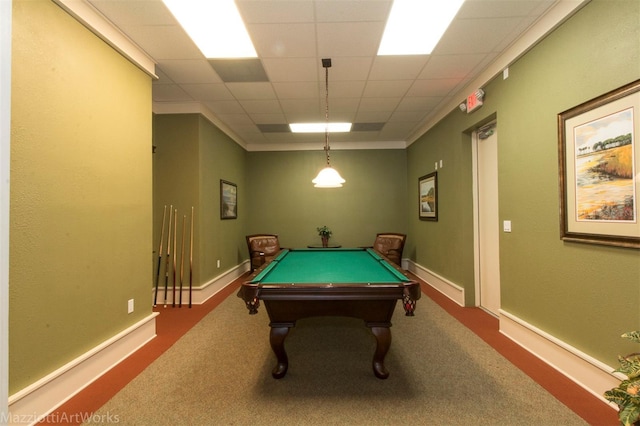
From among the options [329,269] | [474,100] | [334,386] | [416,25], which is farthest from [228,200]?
[474,100]

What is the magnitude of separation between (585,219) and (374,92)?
2.71 m

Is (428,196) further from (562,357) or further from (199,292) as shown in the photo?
(199,292)

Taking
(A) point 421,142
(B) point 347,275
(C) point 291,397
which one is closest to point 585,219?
(B) point 347,275

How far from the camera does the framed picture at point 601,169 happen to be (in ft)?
5.49

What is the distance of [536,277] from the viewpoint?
8.13 feet

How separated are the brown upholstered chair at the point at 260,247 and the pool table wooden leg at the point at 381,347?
129 inches

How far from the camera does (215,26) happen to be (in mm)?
2389

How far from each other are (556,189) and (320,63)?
2.53 metres

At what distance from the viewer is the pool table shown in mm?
1874

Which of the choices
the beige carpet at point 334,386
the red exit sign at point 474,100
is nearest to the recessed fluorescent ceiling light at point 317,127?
the red exit sign at point 474,100

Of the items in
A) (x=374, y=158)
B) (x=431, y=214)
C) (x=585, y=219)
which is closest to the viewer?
(x=585, y=219)

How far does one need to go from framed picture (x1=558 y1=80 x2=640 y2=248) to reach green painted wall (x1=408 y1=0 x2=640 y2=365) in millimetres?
80

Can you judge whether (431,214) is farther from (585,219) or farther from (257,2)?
(257,2)

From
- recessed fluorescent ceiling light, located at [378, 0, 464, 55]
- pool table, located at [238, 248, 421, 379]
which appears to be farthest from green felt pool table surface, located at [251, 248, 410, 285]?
recessed fluorescent ceiling light, located at [378, 0, 464, 55]
